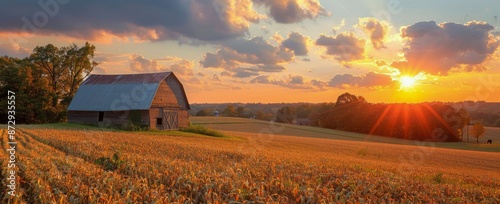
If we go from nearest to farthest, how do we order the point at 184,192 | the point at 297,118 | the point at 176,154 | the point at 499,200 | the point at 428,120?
the point at 184,192, the point at 499,200, the point at 176,154, the point at 428,120, the point at 297,118

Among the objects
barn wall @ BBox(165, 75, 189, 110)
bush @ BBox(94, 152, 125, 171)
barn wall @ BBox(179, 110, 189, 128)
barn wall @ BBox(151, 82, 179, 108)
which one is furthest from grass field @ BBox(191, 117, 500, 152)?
bush @ BBox(94, 152, 125, 171)

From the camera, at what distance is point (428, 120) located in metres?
87.4

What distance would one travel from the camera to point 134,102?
2009 inches

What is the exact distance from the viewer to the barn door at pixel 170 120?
171 ft

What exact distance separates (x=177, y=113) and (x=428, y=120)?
60.0m

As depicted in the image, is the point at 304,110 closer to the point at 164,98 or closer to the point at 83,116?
the point at 164,98

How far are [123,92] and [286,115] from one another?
7842 centimetres

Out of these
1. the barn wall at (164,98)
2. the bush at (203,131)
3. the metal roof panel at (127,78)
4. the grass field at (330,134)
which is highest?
the metal roof panel at (127,78)

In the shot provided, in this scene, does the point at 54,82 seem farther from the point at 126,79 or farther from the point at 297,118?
the point at 297,118

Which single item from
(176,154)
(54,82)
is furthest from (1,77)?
(176,154)

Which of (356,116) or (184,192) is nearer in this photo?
(184,192)

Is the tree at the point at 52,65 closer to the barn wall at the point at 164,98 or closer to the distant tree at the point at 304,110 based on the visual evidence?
the barn wall at the point at 164,98

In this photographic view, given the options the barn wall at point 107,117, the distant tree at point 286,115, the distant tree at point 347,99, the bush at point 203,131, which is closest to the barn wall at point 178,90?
the bush at point 203,131

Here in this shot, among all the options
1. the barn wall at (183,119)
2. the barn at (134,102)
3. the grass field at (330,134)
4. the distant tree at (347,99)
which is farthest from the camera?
the distant tree at (347,99)
